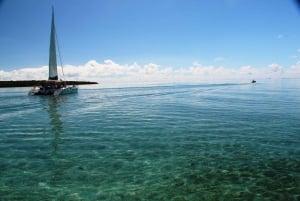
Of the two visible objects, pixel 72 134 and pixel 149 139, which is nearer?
pixel 149 139

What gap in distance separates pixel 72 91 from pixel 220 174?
70.8m

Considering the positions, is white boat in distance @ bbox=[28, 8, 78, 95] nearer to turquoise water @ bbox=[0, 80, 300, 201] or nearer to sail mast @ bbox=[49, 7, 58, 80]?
sail mast @ bbox=[49, 7, 58, 80]

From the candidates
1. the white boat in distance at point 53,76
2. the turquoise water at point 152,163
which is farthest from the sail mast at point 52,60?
the turquoise water at point 152,163

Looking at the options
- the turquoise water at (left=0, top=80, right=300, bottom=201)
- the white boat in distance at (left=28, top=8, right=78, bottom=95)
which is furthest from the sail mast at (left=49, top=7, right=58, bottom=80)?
the turquoise water at (left=0, top=80, right=300, bottom=201)

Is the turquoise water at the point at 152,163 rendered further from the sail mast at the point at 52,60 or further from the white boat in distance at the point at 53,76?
the sail mast at the point at 52,60

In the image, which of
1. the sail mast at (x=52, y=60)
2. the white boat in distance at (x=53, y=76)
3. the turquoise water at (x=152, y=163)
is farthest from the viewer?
the sail mast at (x=52, y=60)

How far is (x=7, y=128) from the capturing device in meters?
25.2

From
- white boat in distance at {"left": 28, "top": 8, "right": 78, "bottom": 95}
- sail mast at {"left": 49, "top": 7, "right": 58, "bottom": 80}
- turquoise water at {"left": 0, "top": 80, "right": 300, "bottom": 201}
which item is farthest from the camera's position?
sail mast at {"left": 49, "top": 7, "right": 58, "bottom": 80}

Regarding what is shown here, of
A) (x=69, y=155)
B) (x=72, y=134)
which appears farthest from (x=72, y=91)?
(x=69, y=155)

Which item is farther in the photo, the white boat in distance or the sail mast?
the sail mast

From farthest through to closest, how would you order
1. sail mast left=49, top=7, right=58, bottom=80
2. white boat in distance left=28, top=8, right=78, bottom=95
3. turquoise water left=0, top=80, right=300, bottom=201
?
sail mast left=49, top=7, right=58, bottom=80
white boat in distance left=28, top=8, right=78, bottom=95
turquoise water left=0, top=80, right=300, bottom=201

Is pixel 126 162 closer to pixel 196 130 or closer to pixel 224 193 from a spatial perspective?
pixel 224 193

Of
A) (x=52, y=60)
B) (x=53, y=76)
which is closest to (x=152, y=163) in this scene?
(x=53, y=76)

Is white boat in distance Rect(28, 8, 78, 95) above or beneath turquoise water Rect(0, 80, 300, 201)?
above
